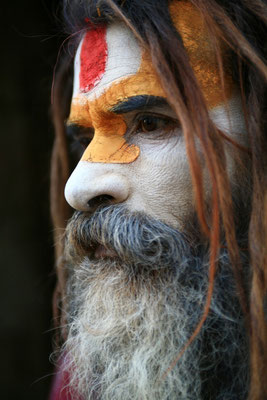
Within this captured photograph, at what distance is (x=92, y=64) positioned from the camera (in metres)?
1.23

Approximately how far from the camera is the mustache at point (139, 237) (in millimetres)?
1099

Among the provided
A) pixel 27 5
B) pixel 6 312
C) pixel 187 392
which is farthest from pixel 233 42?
pixel 6 312

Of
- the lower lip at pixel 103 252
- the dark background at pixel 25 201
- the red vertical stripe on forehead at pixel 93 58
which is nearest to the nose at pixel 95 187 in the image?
the lower lip at pixel 103 252

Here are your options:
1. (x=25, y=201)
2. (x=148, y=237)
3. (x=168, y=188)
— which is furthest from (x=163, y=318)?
(x=25, y=201)

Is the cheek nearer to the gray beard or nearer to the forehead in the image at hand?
the gray beard

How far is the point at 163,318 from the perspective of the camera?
110cm

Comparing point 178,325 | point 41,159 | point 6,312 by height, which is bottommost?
point 6,312

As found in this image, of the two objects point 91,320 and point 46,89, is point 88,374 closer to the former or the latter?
point 91,320

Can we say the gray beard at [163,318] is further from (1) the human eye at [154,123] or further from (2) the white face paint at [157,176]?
(1) the human eye at [154,123]

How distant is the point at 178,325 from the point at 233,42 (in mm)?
683

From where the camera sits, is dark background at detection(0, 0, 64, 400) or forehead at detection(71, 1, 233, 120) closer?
forehead at detection(71, 1, 233, 120)

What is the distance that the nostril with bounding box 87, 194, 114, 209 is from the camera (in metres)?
1.16

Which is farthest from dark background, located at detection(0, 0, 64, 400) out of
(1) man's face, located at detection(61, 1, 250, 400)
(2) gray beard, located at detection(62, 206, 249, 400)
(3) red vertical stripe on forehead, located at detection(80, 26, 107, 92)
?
(2) gray beard, located at detection(62, 206, 249, 400)

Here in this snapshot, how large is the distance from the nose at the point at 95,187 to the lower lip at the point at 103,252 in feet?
0.34
